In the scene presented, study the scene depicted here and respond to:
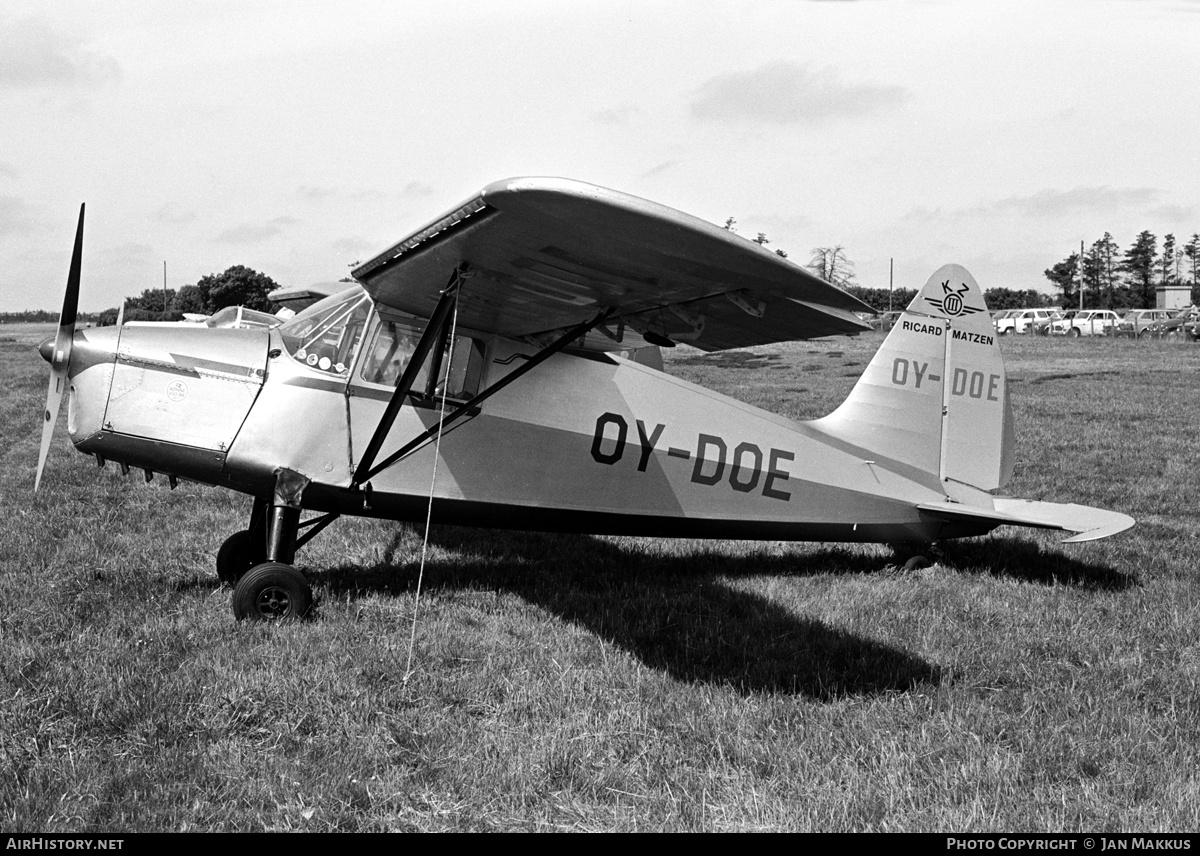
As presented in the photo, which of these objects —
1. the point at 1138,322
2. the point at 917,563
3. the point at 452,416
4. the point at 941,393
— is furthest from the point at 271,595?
the point at 1138,322

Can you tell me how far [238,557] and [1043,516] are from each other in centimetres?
614

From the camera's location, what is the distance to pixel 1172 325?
44625 millimetres

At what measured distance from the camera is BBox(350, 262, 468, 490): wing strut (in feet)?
17.4

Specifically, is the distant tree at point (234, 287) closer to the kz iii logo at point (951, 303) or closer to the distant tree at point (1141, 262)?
the kz iii logo at point (951, 303)

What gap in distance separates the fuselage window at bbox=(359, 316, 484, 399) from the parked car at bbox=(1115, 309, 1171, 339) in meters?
43.1

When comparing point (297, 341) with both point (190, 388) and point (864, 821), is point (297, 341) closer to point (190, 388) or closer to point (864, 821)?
point (190, 388)

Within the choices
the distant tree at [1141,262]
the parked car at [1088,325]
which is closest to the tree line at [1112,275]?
the distant tree at [1141,262]

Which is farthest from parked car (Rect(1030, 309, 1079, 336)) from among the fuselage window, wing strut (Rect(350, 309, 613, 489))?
wing strut (Rect(350, 309, 613, 489))

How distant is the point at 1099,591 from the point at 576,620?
3.90 meters

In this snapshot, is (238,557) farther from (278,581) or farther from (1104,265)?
(1104,265)

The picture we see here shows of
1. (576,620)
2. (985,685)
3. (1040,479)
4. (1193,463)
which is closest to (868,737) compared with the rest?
(985,685)

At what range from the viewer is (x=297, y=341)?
20.7 feet

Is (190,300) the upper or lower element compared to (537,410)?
upper

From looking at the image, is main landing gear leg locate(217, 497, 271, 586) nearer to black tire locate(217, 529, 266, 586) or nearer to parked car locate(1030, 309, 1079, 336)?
black tire locate(217, 529, 266, 586)
